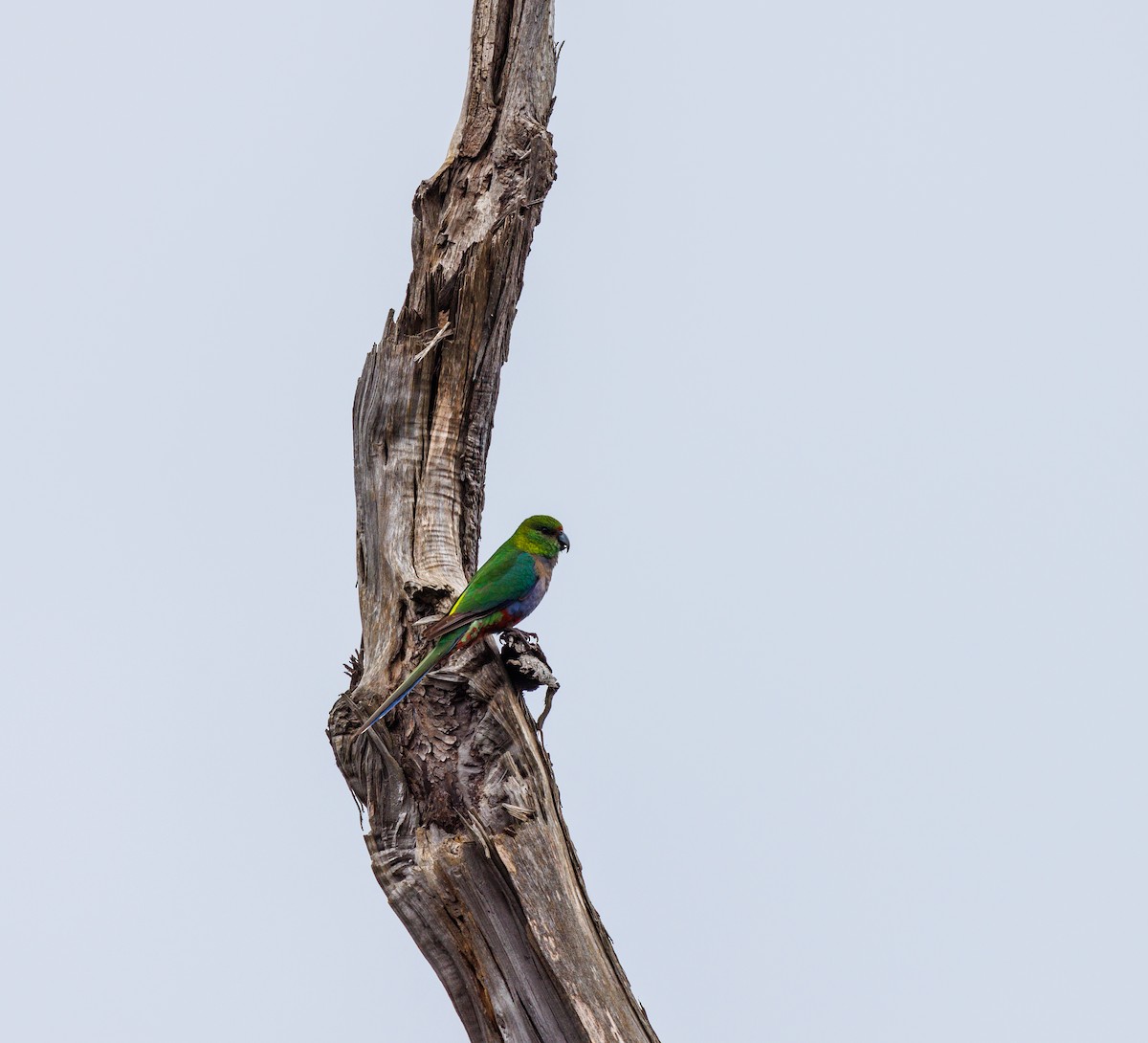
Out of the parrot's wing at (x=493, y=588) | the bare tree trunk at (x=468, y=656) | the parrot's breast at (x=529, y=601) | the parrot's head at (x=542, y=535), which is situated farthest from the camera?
the parrot's head at (x=542, y=535)

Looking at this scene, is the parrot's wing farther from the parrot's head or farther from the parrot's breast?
the parrot's head

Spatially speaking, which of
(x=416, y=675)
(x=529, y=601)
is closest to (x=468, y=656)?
(x=416, y=675)

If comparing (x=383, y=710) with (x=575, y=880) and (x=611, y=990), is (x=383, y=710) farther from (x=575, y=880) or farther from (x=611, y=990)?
(x=611, y=990)

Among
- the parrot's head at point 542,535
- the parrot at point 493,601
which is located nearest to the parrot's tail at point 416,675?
the parrot at point 493,601

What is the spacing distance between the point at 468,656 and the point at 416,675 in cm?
26

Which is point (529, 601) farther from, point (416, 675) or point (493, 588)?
point (416, 675)

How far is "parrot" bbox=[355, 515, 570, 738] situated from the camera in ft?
17.2

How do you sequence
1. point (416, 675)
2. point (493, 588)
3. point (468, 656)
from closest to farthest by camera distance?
point (416, 675) < point (468, 656) < point (493, 588)

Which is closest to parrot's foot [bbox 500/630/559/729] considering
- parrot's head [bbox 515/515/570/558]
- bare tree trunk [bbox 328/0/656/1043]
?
bare tree trunk [bbox 328/0/656/1043]

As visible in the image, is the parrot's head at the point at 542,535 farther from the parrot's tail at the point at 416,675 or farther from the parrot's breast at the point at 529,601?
the parrot's tail at the point at 416,675

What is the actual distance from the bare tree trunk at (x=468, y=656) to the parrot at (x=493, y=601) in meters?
0.09

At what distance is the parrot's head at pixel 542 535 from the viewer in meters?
6.08

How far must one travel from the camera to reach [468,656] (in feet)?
17.5

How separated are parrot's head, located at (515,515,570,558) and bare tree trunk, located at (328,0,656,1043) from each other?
0.30 m
